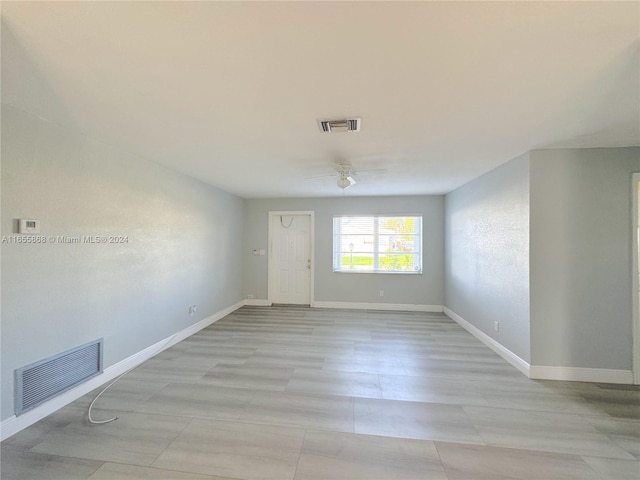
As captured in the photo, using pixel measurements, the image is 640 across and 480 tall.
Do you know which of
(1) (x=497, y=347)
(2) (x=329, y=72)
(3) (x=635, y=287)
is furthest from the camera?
(1) (x=497, y=347)

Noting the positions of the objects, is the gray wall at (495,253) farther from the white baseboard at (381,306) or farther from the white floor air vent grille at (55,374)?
the white floor air vent grille at (55,374)

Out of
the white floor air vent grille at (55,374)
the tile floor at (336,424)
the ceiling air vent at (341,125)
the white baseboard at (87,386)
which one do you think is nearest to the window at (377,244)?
the tile floor at (336,424)

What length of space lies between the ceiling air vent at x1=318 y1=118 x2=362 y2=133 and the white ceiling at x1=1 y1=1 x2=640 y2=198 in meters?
0.08

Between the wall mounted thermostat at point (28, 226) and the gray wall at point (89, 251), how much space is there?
0.05 meters

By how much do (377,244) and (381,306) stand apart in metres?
1.29

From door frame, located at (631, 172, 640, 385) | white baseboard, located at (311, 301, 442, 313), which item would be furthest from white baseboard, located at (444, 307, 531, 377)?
door frame, located at (631, 172, 640, 385)

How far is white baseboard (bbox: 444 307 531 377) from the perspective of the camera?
2852 millimetres

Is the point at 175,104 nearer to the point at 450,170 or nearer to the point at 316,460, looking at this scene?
the point at 316,460

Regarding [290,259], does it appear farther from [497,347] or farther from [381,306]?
[497,347]

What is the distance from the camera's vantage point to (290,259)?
5961mm

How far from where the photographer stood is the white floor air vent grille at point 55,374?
Result: 198 cm

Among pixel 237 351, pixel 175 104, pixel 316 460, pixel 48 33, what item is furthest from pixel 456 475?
pixel 48 33

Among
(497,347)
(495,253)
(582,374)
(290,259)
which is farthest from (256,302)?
(582,374)

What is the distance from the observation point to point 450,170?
3.56m
